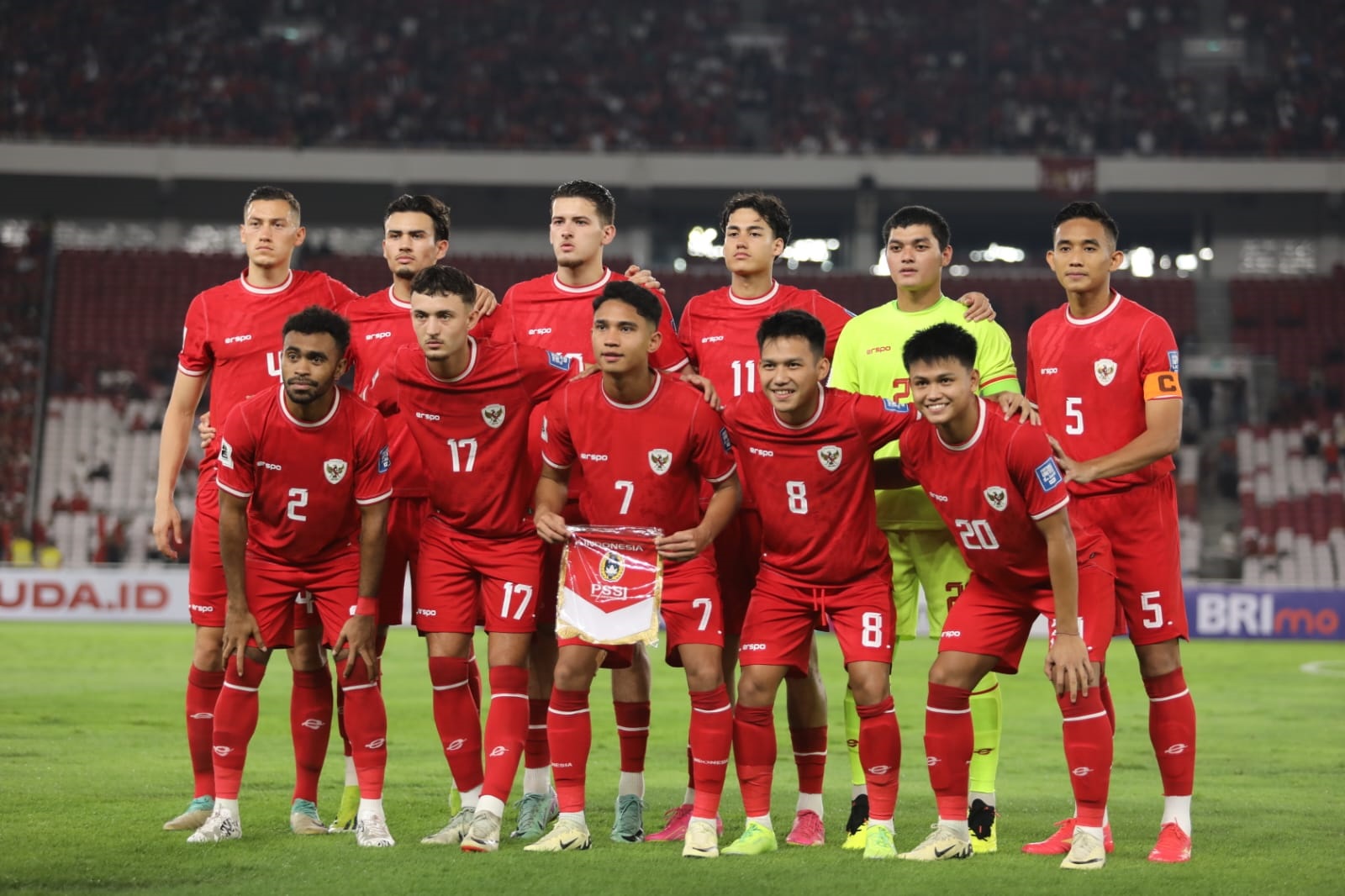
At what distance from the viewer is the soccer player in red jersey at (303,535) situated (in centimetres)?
605

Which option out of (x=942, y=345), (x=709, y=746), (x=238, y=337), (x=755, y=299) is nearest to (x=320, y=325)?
(x=238, y=337)

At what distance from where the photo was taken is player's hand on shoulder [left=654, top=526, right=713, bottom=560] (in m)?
5.93

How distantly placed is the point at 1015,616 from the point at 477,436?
7.43ft

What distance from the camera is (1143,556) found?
19.9 feet

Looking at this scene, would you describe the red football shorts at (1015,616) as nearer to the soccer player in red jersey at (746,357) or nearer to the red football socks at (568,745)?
the soccer player in red jersey at (746,357)

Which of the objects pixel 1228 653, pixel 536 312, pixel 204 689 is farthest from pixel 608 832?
pixel 1228 653

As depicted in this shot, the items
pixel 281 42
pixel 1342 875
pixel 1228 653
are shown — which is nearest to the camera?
pixel 1342 875

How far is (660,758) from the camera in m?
9.57

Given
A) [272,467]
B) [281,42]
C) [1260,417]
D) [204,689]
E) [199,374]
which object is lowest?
[204,689]

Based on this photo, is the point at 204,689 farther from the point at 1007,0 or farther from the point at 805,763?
the point at 1007,0

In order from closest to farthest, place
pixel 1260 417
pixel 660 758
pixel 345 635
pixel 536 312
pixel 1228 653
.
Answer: pixel 345 635
pixel 536 312
pixel 660 758
pixel 1228 653
pixel 1260 417

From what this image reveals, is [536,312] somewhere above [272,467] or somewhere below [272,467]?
above

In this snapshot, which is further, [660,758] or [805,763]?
[660,758]

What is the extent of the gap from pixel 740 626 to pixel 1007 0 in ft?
103
